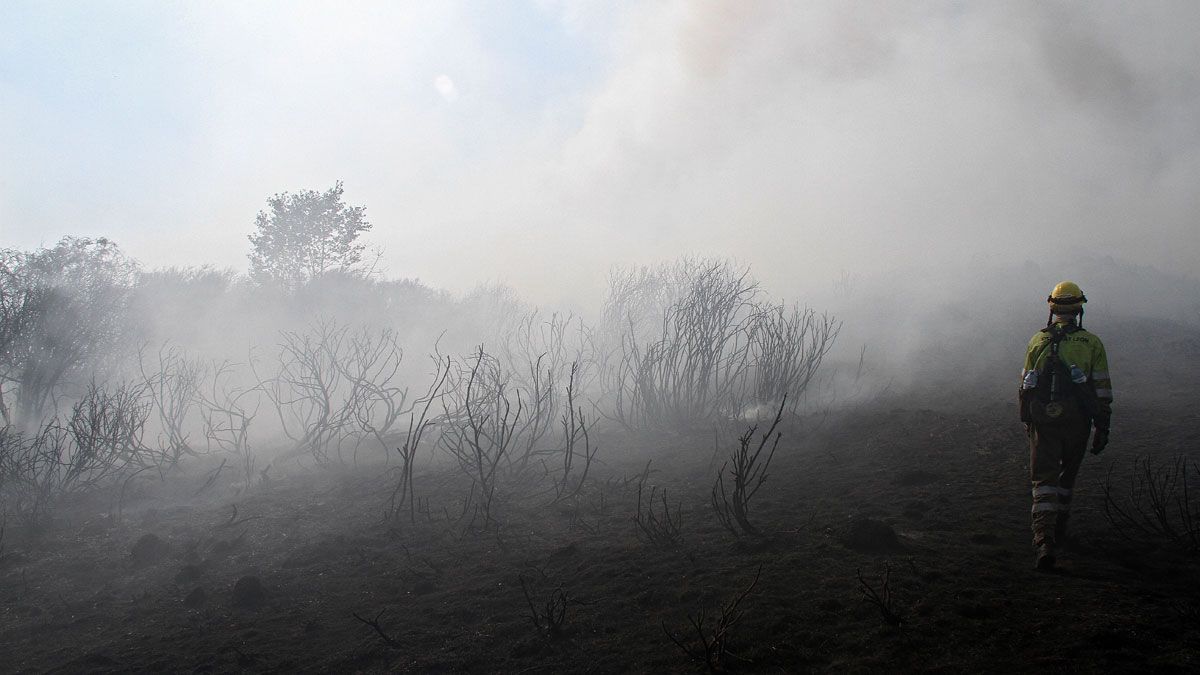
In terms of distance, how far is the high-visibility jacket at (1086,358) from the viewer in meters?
4.14

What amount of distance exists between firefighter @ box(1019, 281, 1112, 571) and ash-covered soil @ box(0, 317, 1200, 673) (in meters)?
0.34

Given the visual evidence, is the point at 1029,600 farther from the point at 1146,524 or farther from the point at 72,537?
the point at 72,537

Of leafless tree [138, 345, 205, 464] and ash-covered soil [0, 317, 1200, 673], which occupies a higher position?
leafless tree [138, 345, 205, 464]

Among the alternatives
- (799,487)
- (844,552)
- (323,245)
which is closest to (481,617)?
(844,552)

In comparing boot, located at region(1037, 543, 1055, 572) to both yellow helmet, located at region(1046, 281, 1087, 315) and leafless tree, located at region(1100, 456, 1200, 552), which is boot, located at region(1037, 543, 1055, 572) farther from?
yellow helmet, located at region(1046, 281, 1087, 315)

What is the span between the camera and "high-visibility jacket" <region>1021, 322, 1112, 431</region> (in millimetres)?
4137

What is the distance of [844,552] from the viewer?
12.9 feet

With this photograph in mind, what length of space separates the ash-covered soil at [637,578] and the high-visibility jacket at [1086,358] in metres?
0.80

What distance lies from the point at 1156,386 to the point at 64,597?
14.5 m

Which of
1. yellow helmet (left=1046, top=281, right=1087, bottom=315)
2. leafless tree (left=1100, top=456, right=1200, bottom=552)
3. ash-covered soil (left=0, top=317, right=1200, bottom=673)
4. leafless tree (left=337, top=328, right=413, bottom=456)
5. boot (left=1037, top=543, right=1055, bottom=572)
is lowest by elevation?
ash-covered soil (left=0, top=317, right=1200, bottom=673)

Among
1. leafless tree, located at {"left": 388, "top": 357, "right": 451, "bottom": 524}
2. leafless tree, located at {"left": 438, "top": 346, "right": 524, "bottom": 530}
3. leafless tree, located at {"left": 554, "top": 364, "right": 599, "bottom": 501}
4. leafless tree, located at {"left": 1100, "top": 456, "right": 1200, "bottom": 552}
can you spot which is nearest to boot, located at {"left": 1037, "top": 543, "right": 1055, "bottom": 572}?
leafless tree, located at {"left": 1100, "top": 456, "right": 1200, "bottom": 552}

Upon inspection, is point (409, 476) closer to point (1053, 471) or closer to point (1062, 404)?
point (1053, 471)

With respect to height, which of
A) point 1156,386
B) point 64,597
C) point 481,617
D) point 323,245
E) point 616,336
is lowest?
point 64,597

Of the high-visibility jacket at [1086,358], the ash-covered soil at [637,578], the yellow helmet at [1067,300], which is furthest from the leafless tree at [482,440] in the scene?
the yellow helmet at [1067,300]
